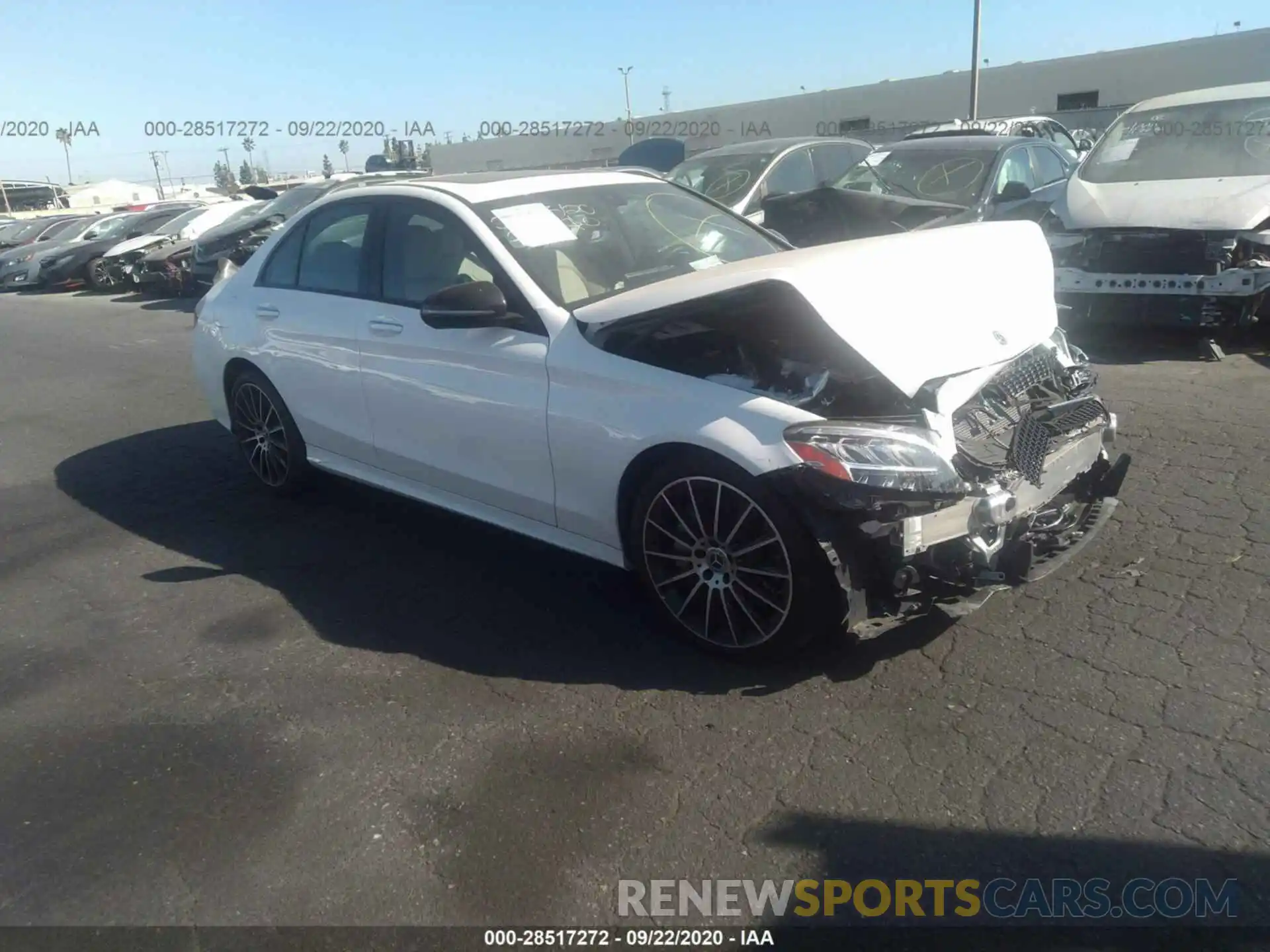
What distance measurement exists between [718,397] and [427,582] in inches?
72.5

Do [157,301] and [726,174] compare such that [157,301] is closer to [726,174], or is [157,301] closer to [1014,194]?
[726,174]

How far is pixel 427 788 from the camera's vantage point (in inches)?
120

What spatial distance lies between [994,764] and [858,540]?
30.9 inches

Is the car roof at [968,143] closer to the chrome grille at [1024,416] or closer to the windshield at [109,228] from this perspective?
the chrome grille at [1024,416]

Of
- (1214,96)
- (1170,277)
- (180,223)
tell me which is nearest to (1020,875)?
(1170,277)

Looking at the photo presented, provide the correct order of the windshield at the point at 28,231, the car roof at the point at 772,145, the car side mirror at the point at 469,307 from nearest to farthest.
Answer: the car side mirror at the point at 469,307, the car roof at the point at 772,145, the windshield at the point at 28,231

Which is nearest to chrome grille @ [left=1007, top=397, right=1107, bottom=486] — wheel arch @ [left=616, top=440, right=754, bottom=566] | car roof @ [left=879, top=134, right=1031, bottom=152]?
wheel arch @ [left=616, top=440, right=754, bottom=566]

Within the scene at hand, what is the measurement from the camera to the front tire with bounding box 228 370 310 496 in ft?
17.8

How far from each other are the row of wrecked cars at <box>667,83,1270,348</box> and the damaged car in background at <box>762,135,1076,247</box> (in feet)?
0.05

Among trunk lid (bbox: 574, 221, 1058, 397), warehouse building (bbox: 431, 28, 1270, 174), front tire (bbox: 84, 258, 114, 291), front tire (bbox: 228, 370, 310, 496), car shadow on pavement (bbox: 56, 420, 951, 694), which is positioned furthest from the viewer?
warehouse building (bbox: 431, 28, 1270, 174)

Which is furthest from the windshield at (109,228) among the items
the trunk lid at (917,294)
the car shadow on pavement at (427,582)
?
the trunk lid at (917,294)

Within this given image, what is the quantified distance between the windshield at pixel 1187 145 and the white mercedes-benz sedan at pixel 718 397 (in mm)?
4849

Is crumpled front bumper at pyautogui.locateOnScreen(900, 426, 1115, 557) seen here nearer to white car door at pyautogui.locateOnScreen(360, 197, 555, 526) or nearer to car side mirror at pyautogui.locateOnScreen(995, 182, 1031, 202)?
white car door at pyautogui.locateOnScreen(360, 197, 555, 526)

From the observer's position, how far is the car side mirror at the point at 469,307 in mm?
3896
